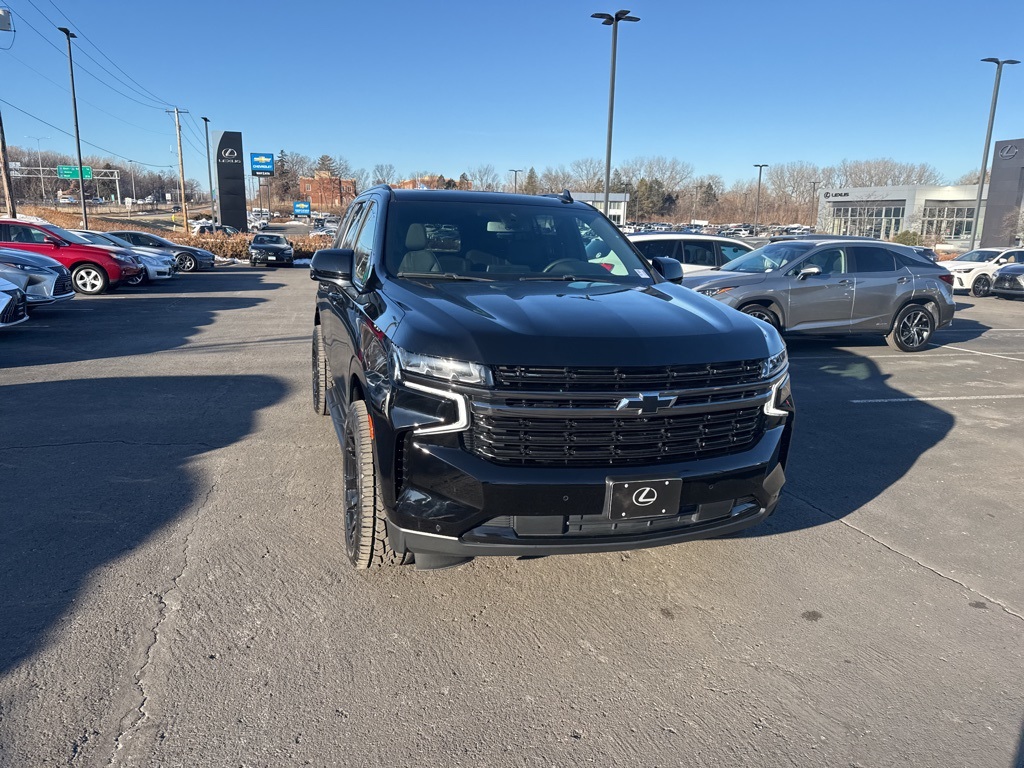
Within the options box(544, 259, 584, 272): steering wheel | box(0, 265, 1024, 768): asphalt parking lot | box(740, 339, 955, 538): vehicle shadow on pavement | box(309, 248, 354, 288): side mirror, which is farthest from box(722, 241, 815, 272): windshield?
box(309, 248, 354, 288): side mirror

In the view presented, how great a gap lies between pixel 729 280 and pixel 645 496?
27.3 feet

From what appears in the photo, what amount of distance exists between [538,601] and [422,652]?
672mm

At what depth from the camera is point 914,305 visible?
35.9 feet

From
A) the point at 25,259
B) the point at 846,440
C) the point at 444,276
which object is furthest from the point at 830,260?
the point at 25,259

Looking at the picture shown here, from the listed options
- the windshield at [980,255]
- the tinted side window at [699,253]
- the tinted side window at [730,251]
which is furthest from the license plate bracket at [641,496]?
the windshield at [980,255]

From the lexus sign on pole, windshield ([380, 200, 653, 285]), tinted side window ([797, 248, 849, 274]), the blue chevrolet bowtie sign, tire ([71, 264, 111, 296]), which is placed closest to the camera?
A: windshield ([380, 200, 653, 285])

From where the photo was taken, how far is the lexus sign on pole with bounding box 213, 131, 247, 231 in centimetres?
4494

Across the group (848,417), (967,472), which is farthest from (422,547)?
(848,417)

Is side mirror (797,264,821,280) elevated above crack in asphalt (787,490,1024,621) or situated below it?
above

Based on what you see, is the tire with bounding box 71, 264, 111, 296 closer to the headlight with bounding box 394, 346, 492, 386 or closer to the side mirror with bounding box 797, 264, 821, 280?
the side mirror with bounding box 797, 264, 821, 280

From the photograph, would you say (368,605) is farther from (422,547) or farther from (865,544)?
(865,544)

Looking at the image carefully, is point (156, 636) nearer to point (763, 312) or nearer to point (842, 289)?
point (763, 312)

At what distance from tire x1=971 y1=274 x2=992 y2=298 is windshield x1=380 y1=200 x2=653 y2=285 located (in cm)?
2173

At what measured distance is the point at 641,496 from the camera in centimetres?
293
